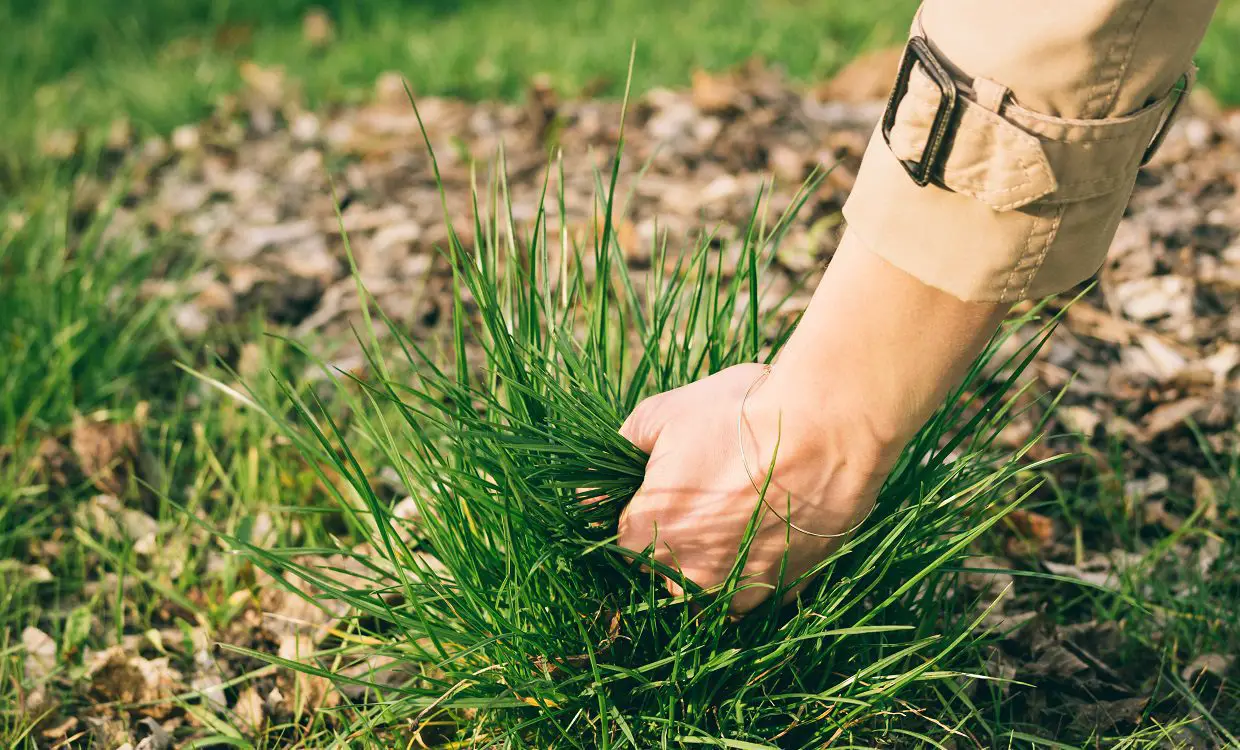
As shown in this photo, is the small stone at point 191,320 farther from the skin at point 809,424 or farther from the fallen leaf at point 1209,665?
the fallen leaf at point 1209,665

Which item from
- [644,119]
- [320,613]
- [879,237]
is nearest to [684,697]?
[879,237]

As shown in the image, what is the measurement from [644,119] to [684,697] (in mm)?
2647

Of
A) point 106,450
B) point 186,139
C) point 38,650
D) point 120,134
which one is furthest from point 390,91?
point 38,650

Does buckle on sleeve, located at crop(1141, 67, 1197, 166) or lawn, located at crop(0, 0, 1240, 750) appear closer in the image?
buckle on sleeve, located at crop(1141, 67, 1197, 166)

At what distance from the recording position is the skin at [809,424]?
1.09 metres

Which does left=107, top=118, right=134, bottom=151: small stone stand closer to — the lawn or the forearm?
the lawn

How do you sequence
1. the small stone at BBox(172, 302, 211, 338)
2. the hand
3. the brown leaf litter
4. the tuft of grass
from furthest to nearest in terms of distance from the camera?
1. the small stone at BBox(172, 302, 211, 338)
2. the brown leaf litter
3. the tuft of grass
4. the hand

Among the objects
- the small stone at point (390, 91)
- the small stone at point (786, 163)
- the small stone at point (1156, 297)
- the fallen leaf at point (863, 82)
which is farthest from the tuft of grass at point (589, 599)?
the small stone at point (390, 91)

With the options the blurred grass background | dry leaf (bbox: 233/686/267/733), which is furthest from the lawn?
the blurred grass background

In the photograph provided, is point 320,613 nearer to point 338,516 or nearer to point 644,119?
point 338,516

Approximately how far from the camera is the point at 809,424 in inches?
46.3

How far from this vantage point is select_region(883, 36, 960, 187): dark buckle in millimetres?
1000

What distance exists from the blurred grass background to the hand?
2.94 metres

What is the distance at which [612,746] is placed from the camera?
1.29 meters
